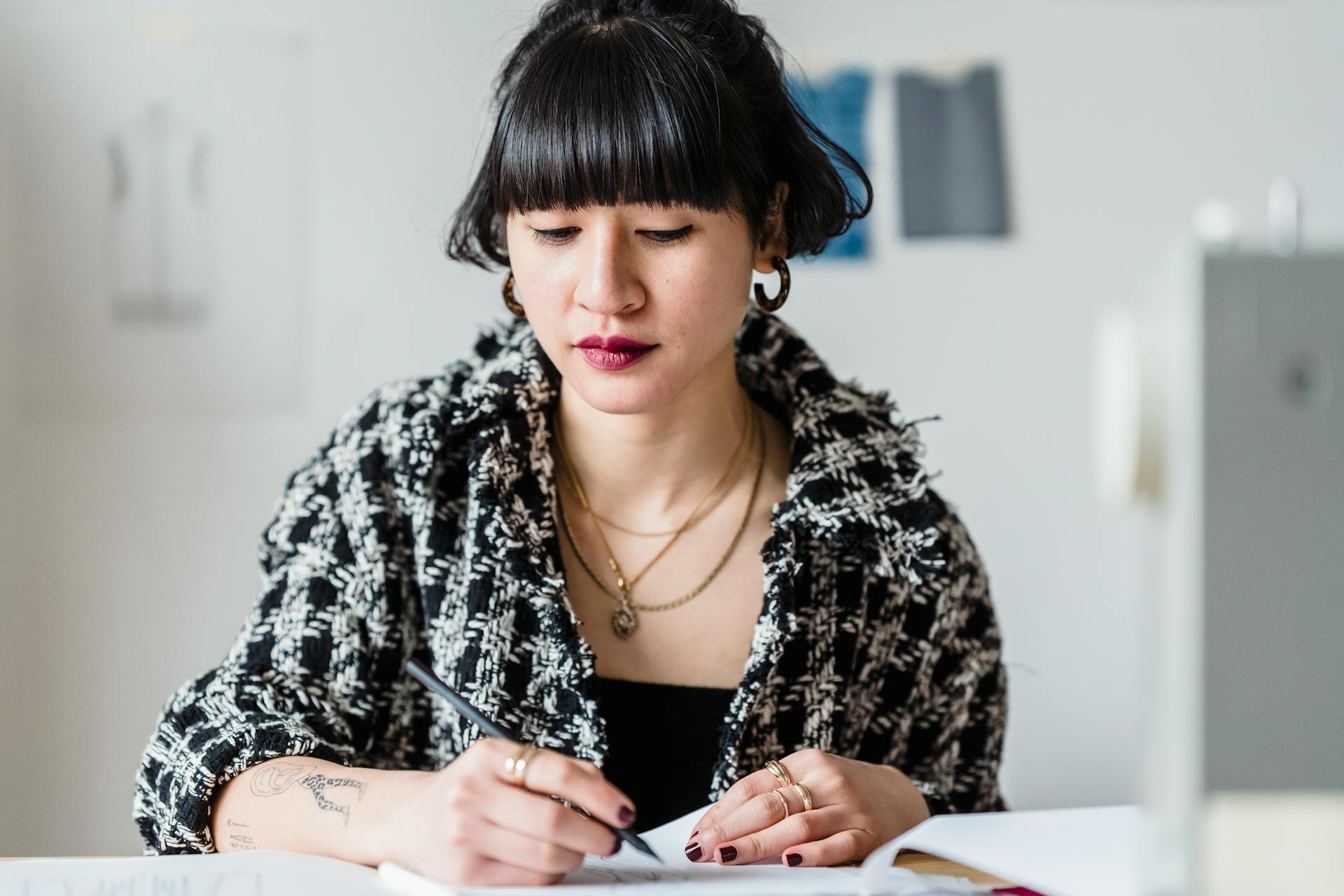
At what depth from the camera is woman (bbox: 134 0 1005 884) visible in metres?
1.02

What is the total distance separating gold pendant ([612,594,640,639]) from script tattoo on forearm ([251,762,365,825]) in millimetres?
375

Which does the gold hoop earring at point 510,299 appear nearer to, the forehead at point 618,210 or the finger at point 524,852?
the forehead at point 618,210

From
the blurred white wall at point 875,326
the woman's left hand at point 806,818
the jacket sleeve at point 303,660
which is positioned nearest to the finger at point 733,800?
the woman's left hand at point 806,818

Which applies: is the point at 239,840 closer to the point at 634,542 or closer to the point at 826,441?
the point at 634,542

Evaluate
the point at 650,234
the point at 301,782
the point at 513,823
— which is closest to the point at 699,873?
the point at 513,823

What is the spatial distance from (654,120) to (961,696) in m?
0.69

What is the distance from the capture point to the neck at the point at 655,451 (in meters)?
1.27

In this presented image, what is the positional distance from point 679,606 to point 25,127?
1.37m

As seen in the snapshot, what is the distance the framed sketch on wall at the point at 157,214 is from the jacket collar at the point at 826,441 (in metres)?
0.76

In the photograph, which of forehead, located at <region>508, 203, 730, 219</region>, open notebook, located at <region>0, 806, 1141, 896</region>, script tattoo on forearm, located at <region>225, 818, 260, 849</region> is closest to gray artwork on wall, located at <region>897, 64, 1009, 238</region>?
forehead, located at <region>508, 203, 730, 219</region>

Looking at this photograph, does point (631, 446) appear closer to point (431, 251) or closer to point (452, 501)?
point (452, 501)

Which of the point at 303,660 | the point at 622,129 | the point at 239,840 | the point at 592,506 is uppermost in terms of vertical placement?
the point at 622,129

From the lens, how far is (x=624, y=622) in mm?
1232

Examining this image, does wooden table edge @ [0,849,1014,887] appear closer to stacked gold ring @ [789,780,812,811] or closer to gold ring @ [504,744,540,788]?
stacked gold ring @ [789,780,812,811]
